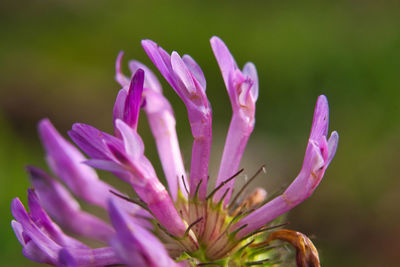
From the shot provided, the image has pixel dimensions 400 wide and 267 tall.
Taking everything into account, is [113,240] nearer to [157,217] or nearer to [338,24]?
[157,217]

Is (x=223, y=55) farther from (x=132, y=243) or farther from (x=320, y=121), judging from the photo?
(x=132, y=243)

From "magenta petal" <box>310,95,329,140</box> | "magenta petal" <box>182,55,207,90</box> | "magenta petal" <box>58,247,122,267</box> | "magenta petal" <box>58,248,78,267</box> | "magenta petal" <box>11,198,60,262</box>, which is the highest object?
"magenta petal" <box>182,55,207,90</box>

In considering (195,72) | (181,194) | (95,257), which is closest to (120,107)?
(195,72)

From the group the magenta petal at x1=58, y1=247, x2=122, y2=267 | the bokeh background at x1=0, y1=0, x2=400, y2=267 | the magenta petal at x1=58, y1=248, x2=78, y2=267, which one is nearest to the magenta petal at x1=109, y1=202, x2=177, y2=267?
the magenta petal at x1=58, y1=248, x2=78, y2=267

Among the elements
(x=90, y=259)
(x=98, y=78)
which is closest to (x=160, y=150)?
(x=90, y=259)

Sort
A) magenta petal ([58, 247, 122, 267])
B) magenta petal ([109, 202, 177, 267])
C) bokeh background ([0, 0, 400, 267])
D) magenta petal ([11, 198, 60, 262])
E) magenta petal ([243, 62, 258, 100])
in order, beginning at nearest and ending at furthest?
magenta petal ([109, 202, 177, 267]), magenta petal ([11, 198, 60, 262]), magenta petal ([58, 247, 122, 267]), magenta petal ([243, 62, 258, 100]), bokeh background ([0, 0, 400, 267])

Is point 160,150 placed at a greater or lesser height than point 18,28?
lesser

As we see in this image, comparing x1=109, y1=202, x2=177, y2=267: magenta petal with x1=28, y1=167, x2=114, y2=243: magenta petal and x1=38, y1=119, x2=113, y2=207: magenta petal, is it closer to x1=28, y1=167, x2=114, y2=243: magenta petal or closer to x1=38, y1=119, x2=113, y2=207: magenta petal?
x1=28, y1=167, x2=114, y2=243: magenta petal

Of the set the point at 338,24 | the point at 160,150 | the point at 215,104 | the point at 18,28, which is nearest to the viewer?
the point at 160,150
